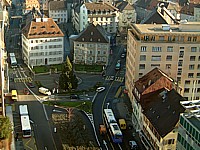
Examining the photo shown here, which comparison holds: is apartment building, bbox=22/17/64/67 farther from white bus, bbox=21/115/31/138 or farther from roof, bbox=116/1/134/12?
roof, bbox=116/1/134/12

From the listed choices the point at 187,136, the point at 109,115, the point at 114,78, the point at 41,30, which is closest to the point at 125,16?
the point at 41,30

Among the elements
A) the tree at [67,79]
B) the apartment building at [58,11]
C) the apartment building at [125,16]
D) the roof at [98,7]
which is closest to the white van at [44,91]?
the tree at [67,79]

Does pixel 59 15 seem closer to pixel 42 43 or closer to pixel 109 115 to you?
pixel 42 43

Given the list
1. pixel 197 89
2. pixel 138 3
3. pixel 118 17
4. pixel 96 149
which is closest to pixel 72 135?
pixel 96 149

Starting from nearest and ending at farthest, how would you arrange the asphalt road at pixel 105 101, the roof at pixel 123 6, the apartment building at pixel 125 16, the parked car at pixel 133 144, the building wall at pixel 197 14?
the parked car at pixel 133 144 → the asphalt road at pixel 105 101 → the apartment building at pixel 125 16 → the roof at pixel 123 6 → the building wall at pixel 197 14

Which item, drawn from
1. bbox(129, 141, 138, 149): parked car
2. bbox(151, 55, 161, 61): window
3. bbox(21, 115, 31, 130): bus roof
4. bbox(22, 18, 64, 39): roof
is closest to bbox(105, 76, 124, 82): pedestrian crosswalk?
bbox(22, 18, 64, 39): roof

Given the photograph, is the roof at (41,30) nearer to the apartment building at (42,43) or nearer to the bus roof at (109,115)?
the apartment building at (42,43)

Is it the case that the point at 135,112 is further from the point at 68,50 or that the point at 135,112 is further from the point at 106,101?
the point at 68,50
